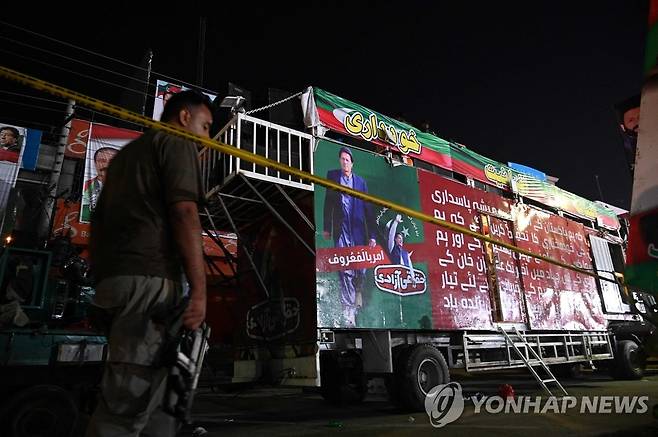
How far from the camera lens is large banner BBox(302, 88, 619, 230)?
7.02 metres

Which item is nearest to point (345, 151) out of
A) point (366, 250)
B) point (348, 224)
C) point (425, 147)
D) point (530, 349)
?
point (348, 224)

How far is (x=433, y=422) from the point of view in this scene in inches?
208

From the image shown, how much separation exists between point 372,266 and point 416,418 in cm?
222

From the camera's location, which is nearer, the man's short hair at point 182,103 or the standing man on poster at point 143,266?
the standing man on poster at point 143,266

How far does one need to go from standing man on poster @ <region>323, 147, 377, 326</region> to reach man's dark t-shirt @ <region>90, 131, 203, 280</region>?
4.19 m

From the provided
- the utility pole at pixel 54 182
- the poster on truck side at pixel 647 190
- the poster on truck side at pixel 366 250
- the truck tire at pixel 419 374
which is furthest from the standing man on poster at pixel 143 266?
the utility pole at pixel 54 182

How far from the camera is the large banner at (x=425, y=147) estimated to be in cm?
702

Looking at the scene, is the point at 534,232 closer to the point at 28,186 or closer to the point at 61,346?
the point at 61,346

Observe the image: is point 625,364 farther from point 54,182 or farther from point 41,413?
point 54,182

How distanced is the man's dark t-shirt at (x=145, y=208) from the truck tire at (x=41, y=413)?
4144 millimetres

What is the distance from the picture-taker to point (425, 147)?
8672 mm

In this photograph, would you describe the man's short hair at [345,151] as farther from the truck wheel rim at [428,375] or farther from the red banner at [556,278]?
the red banner at [556,278]

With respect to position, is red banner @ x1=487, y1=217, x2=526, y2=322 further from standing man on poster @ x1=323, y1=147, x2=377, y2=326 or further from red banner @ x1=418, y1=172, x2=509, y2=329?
standing man on poster @ x1=323, y1=147, x2=377, y2=326

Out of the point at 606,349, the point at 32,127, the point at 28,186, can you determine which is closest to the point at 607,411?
the point at 606,349
